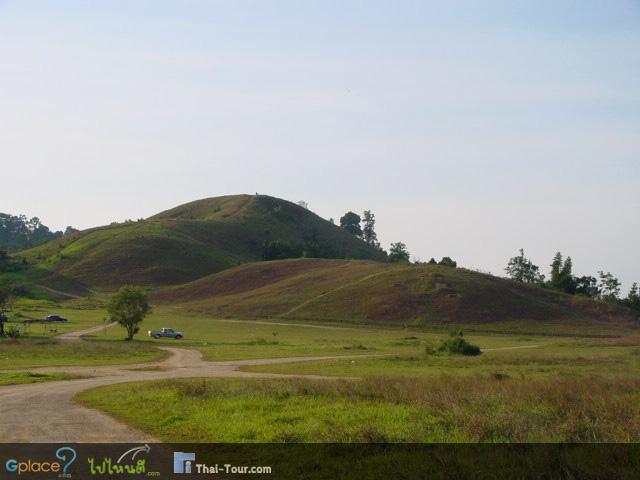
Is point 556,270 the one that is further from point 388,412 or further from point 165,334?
point 388,412

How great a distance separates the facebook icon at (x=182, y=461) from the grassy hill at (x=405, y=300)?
9747 cm

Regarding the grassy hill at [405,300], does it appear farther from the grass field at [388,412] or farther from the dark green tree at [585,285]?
the grass field at [388,412]

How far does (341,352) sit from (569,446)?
165ft

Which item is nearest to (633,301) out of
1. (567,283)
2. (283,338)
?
(567,283)

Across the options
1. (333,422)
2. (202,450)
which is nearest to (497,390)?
(333,422)

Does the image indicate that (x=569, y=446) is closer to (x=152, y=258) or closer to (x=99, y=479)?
(x=99, y=479)

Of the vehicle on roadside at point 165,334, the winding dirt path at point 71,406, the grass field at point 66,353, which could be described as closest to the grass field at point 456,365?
the winding dirt path at point 71,406
